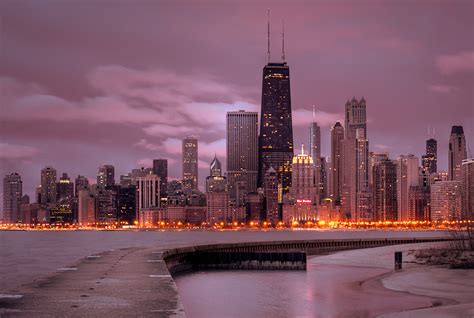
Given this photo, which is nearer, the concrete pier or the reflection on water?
the concrete pier

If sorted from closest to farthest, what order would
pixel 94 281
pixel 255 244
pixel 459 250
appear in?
pixel 94 281 < pixel 459 250 < pixel 255 244

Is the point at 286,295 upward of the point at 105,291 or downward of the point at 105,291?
downward

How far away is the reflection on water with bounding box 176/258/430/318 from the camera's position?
148 ft

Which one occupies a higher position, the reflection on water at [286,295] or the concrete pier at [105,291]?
the concrete pier at [105,291]

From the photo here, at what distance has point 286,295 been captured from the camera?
5441 centimetres

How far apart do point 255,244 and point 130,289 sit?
7158 centimetres

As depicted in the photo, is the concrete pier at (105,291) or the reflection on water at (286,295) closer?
the concrete pier at (105,291)

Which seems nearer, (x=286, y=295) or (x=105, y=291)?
(x=105, y=291)

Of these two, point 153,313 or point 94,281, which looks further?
point 94,281

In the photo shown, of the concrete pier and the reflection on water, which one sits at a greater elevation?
the concrete pier

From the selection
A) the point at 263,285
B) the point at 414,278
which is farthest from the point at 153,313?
the point at 414,278

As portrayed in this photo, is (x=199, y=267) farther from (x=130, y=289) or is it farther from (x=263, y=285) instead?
(x=130, y=289)

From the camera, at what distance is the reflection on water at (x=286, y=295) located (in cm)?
4519

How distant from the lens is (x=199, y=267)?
80.6 metres
